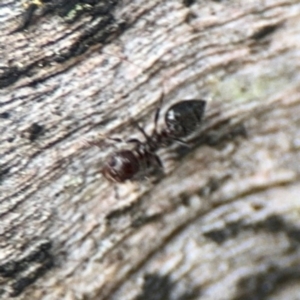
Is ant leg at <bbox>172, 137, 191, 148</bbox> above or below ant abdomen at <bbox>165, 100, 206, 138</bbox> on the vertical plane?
below

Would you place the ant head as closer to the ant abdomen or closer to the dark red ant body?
the dark red ant body

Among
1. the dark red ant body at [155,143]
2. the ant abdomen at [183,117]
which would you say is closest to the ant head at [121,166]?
the dark red ant body at [155,143]

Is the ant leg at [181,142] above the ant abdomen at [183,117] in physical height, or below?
below

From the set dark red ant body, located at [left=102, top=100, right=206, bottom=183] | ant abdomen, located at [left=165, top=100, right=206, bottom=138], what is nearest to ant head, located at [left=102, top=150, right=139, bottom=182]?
dark red ant body, located at [left=102, top=100, right=206, bottom=183]

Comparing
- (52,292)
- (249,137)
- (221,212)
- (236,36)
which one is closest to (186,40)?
(236,36)

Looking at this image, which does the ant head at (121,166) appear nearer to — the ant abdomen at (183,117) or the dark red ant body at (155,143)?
the dark red ant body at (155,143)
